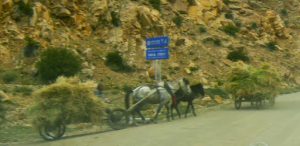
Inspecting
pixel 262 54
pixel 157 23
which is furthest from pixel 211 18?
pixel 157 23

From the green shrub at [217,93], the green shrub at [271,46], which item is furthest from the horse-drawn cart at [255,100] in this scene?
the green shrub at [271,46]

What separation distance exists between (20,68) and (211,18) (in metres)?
26.6

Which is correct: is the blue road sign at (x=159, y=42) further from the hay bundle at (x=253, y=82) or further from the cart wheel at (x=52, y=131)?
the cart wheel at (x=52, y=131)

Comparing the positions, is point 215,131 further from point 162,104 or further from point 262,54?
point 262,54

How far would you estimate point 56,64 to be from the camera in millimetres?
36438

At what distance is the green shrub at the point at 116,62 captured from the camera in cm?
4212

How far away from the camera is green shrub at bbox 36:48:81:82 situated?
36.0 meters

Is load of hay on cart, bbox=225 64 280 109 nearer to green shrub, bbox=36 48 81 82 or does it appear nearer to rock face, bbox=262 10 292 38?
green shrub, bbox=36 48 81 82

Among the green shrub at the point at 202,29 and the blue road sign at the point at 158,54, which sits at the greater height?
the green shrub at the point at 202,29

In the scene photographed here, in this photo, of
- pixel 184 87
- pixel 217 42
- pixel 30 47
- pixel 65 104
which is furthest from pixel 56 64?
pixel 217 42

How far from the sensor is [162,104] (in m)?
21.5

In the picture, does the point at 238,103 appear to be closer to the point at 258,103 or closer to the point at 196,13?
the point at 258,103

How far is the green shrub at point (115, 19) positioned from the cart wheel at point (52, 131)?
29.8 meters

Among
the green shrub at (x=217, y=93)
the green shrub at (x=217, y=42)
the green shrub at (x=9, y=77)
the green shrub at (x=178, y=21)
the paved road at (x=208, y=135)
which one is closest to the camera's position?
the paved road at (x=208, y=135)
